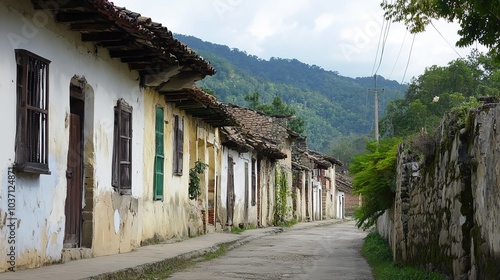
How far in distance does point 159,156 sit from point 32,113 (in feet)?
21.7

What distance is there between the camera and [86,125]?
11734 mm

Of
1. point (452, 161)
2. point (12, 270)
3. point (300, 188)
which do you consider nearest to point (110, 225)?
point (12, 270)

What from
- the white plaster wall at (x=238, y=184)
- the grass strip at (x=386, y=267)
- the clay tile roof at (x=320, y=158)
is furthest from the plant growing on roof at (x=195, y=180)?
the clay tile roof at (x=320, y=158)

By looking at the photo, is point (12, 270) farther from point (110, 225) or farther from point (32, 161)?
point (110, 225)

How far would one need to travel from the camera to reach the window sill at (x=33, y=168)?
892 cm

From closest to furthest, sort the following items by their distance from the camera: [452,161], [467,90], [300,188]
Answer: [452,161]
[300,188]
[467,90]

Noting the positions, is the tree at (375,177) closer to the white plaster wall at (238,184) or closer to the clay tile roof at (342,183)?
the white plaster wall at (238,184)

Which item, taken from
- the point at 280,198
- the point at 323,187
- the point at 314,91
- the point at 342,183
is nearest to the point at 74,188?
the point at 280,198

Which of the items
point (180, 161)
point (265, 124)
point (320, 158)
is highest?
point (265, 124)

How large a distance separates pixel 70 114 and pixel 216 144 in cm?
1147

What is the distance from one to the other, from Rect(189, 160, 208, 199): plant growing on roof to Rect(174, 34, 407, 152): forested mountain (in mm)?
67886

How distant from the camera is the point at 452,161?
7.68 meters

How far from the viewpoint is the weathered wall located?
5.96 metres

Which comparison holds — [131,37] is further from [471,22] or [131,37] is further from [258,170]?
[258,170]
